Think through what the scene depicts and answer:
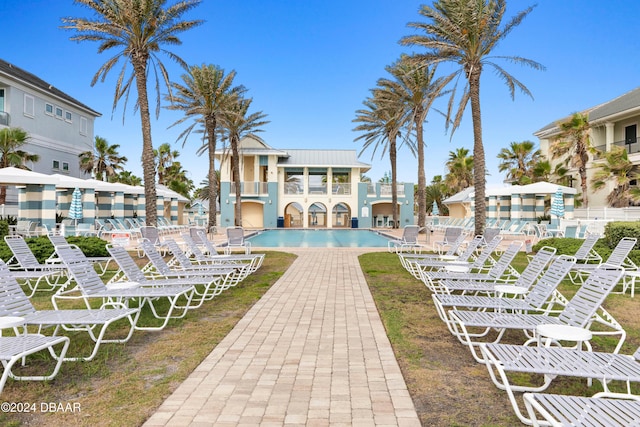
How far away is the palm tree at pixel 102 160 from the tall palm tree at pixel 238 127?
11.9 meters

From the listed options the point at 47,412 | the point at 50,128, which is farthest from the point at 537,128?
the point at 47,412

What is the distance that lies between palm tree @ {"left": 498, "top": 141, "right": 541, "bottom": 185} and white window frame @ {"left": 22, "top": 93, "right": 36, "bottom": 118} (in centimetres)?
3366

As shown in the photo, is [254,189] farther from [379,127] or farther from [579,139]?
[579,139]

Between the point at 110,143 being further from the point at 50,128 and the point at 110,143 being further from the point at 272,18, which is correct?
the point at 272,18

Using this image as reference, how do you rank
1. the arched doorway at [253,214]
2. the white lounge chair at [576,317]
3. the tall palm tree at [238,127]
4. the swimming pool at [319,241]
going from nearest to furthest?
the white lounge chair at [576,317] → the swimming pool at [319,241] → the tall palm tree at [238,127] → the arched doorway at [253,214]

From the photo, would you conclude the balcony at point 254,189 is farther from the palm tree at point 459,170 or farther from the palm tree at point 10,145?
the palm tree at point 459,170

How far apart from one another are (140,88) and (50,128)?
18712 millimetres

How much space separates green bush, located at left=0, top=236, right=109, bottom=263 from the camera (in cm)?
1078

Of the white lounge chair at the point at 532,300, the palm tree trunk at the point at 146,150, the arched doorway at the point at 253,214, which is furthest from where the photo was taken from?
the arched doorway at the point at 253,214

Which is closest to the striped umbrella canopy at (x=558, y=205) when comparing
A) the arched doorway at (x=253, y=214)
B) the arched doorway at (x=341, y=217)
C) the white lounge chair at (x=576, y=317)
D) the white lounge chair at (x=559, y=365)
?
the white lounge chair at (x=576, y=317)

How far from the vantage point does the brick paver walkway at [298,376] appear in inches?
129

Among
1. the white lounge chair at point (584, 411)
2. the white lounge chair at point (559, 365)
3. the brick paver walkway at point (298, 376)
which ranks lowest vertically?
the brick paver walkway at point (298, 376)

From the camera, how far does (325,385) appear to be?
12.7 feet

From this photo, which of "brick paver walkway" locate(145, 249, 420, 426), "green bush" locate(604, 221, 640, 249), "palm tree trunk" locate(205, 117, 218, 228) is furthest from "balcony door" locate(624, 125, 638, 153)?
"brick paver walkway" locate(145, 249, 420, 426)
